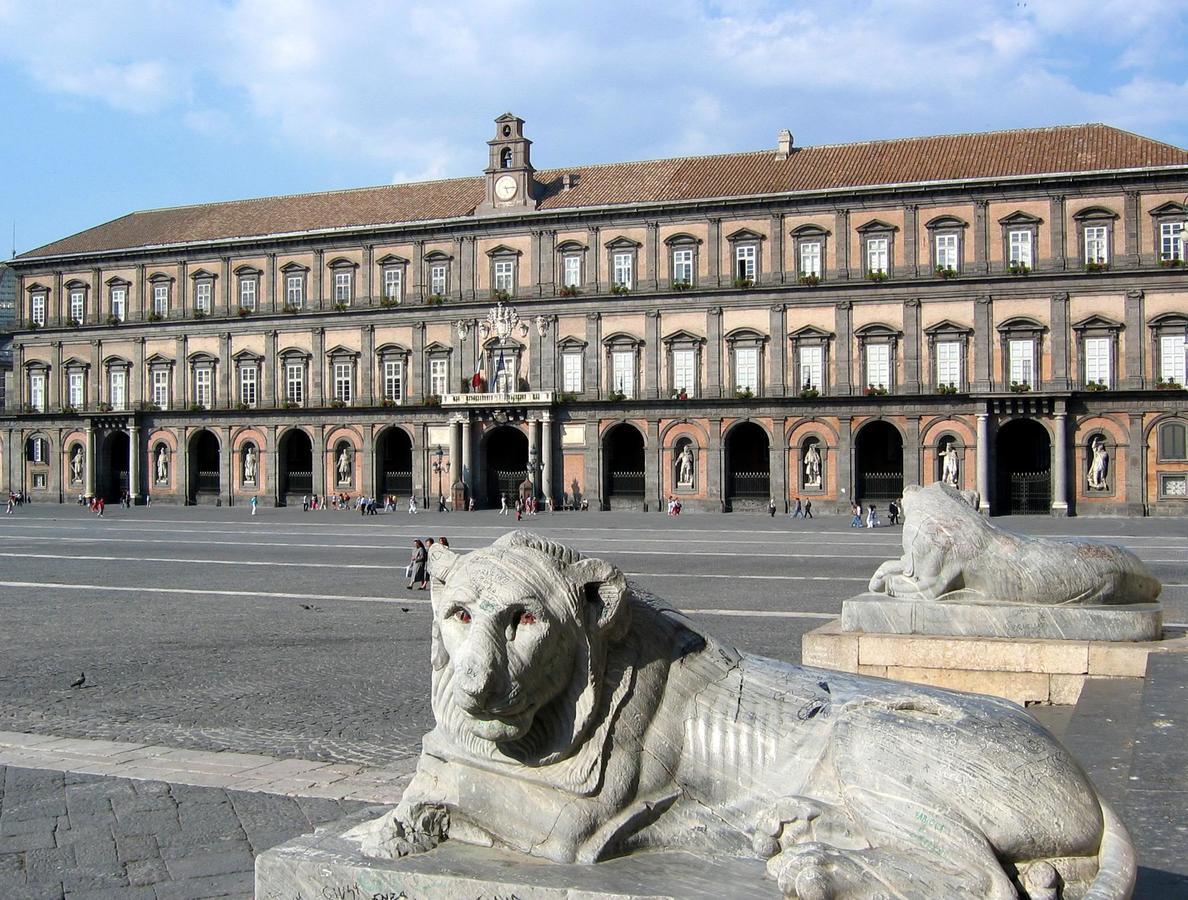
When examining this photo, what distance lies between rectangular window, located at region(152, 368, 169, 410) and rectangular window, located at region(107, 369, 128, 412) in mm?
1841

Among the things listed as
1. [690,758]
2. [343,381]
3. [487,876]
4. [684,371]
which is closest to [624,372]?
[684,371]

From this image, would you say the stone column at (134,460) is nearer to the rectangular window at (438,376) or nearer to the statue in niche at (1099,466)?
the rectangular window at (438,376)

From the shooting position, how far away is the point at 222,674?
10.5 m

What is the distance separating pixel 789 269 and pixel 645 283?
21.1 ft

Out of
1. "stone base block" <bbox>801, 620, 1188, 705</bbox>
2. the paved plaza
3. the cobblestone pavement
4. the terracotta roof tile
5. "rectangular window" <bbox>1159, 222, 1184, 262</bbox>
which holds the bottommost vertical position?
the paved plaza

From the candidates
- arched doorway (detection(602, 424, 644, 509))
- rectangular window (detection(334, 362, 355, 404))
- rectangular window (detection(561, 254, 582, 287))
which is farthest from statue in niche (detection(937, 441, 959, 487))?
rectangular window (detection(334, 362, 355, 404))

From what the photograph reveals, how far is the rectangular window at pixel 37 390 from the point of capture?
6241cm

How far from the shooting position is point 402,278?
54.6 m

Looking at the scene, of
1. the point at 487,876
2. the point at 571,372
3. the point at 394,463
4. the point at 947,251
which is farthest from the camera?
the point at 394,463

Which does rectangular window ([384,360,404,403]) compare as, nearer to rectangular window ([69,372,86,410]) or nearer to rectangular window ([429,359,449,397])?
rectangular window ([429,359,449,397])

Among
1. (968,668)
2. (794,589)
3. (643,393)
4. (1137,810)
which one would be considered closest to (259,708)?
(968,668)

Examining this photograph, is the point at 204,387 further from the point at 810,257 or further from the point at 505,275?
the point at 810,257

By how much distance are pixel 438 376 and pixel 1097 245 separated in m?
29.2

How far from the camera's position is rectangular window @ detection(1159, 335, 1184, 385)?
4362cm
